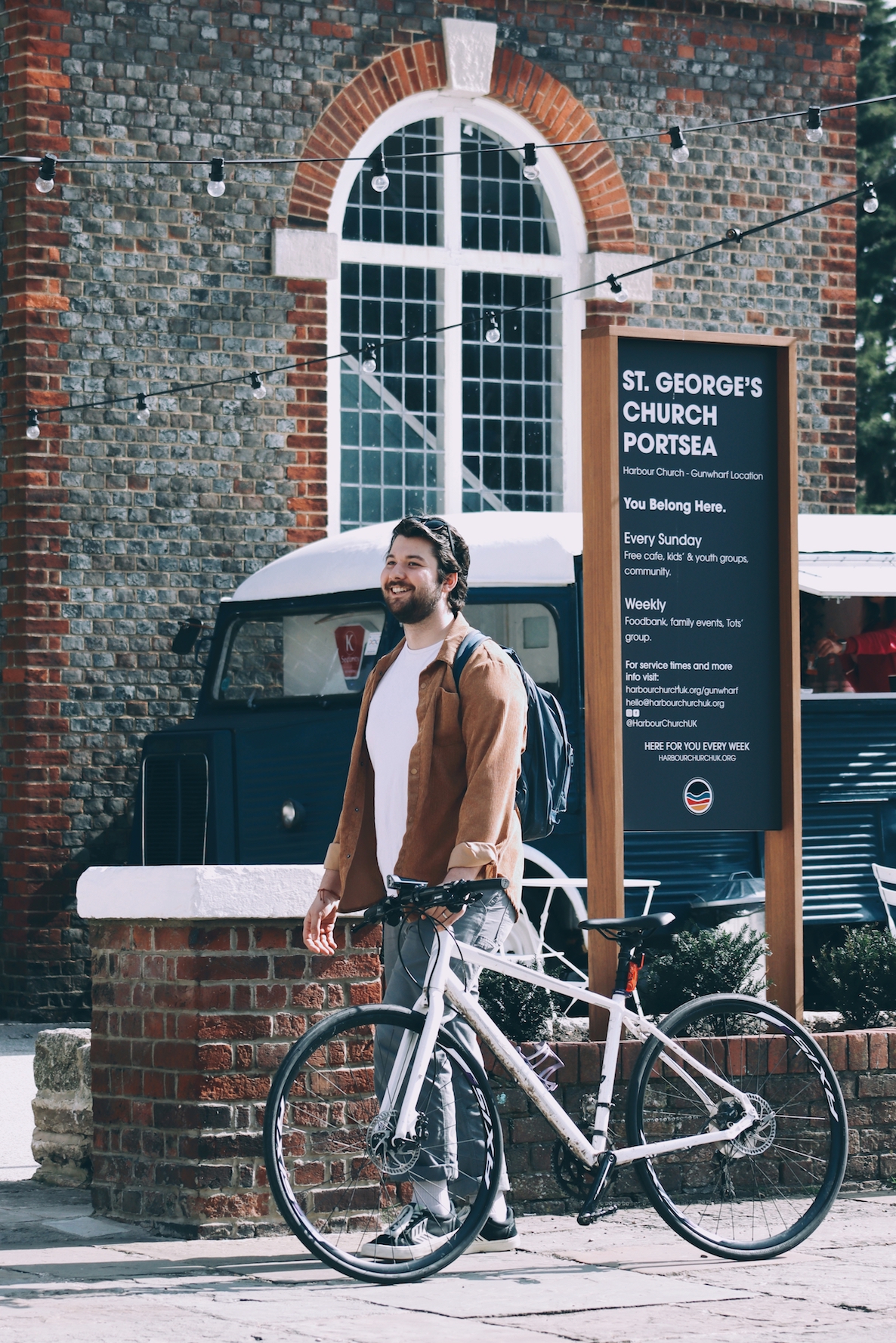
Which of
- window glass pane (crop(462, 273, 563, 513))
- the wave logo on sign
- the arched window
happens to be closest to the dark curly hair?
the wave logo on sign

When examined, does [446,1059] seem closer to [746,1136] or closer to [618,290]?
[746,1136]

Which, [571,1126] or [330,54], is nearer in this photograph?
[571,1126]

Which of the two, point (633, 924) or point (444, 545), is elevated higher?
point (444, 545)

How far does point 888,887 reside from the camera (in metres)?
11.1

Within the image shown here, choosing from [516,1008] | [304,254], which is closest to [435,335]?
[304,254]

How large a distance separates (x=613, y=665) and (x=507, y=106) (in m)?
9.00

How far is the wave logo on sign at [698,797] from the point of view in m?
7.22

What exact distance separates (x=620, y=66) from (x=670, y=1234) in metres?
10.9

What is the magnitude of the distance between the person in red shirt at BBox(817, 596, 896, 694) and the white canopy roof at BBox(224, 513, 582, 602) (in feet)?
5.44


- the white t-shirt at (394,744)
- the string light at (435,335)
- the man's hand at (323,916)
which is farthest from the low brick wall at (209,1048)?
the string light at (435,335)

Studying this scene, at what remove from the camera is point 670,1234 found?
6.48 meters

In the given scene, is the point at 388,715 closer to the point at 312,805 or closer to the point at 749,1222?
the point at 749,1222

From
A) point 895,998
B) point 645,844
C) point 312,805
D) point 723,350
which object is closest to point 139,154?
point 312,805

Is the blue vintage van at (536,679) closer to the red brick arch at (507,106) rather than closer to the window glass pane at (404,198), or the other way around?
the red brick arch at (507,106)
